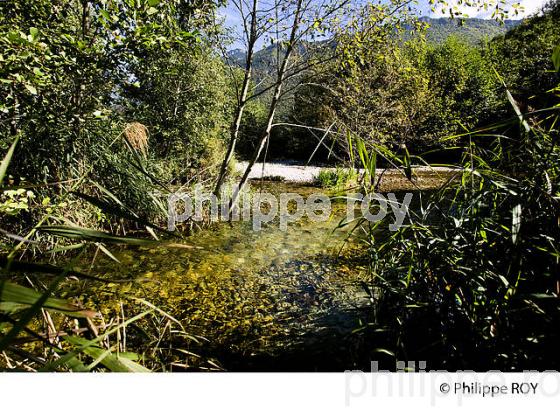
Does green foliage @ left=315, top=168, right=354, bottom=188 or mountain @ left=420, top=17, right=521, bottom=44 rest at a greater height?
mountain @ left=420, top=17, right=521, bottom=44

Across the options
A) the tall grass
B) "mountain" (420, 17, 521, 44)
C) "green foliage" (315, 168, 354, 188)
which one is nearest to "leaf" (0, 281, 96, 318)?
the tall grass

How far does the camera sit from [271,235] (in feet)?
21.8

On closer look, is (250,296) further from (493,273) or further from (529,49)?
(529,49)

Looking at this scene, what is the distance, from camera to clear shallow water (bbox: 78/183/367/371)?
9.97 ft

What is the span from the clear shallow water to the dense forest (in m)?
0.03

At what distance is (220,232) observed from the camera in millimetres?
6691

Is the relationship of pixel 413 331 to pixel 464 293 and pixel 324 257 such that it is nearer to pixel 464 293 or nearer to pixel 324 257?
pixel 464 293

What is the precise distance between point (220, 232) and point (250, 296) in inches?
105

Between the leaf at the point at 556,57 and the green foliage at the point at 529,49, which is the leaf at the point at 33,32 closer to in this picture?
the leaf at the point at 556,57

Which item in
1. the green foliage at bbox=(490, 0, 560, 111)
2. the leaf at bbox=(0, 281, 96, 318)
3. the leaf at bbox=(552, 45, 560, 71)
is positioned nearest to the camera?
the leaf at bbox=(0, 281, 96, 318)

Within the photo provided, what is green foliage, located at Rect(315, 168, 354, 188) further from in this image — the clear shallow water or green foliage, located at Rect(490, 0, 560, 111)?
green foliage, located at Rect(490, 0, 560, 111)
